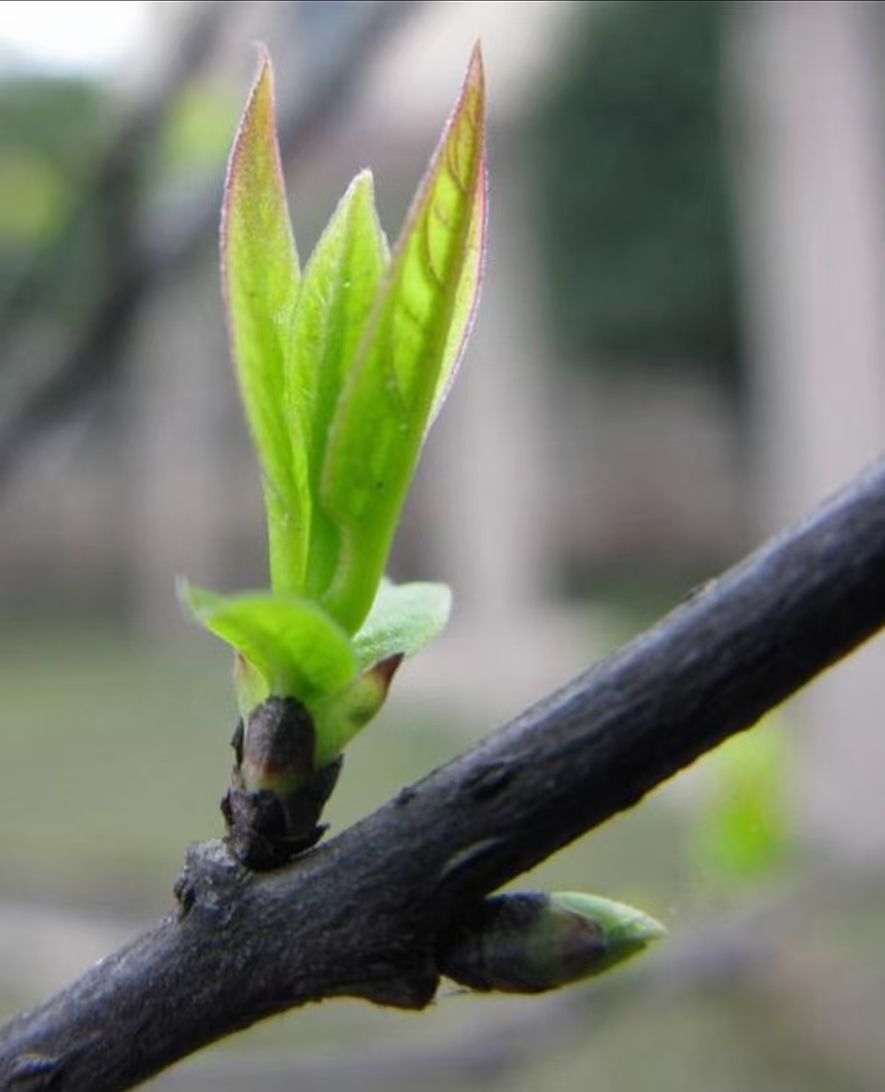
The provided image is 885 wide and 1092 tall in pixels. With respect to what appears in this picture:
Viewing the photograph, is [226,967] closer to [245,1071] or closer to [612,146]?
[245,1071]

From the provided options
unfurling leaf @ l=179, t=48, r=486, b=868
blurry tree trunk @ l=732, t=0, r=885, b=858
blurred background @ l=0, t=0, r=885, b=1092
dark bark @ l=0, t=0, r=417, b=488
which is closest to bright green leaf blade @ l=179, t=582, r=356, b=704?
unfurling leaf @ l=179, t=48, r=486, b=868

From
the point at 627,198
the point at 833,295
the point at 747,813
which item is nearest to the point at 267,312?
the point at 747,813

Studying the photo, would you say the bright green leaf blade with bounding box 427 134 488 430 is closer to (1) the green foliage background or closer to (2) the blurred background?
(2) the blurred background

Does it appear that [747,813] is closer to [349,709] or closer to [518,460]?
[349,709]

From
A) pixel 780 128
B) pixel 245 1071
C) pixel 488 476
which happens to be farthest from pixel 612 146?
pixel 245 1071

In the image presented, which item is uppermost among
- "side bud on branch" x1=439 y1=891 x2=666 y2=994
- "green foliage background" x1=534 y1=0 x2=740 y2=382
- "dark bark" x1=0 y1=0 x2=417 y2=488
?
"green foliage background" x1=534 y1=0 x2=740 y2=382

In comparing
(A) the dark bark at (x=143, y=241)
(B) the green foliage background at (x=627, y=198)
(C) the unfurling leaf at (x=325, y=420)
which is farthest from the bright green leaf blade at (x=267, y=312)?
(B) the green foliage background at (x=627, y=198)
